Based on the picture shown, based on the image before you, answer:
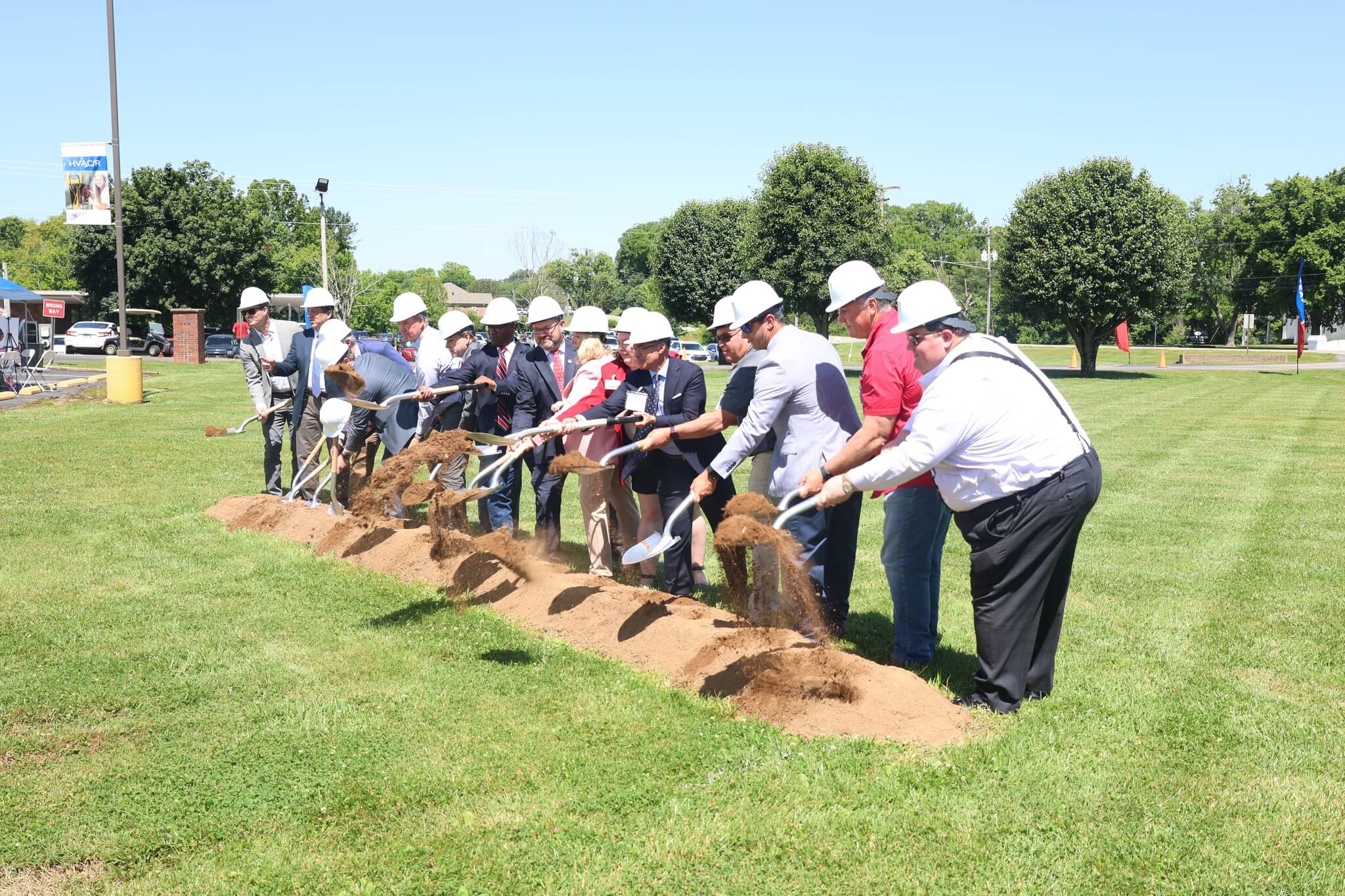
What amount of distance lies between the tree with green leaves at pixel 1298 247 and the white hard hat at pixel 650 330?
69.0 m

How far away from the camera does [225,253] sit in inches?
1981

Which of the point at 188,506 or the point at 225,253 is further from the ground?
the point at 225,253

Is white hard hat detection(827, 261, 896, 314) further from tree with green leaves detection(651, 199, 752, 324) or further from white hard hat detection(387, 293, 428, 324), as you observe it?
tree with green leaves detection(651, 199, 752, 324)

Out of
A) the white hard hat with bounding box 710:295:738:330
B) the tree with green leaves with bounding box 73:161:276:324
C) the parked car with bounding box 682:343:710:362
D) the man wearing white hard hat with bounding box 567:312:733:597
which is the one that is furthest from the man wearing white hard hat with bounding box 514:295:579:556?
the tree with green leaves with bounding box 73:161:276:324

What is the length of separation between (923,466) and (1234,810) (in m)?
1.88

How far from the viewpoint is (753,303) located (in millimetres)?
6109

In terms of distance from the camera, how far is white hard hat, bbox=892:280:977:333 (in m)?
5.07

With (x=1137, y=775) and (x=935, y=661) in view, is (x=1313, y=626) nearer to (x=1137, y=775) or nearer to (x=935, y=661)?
(x=935, y=661)

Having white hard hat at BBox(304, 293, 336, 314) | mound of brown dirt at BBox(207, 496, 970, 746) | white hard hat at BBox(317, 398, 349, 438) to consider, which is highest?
white hard hat at BBox(304, 293, 336, 314)

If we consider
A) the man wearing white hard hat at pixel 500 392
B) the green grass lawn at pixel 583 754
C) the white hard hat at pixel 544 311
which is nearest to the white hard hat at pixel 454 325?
the man wearing white hard hat at pixel 500 392

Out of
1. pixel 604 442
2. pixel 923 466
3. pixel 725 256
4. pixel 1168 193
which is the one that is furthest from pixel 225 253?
pixel 923 466

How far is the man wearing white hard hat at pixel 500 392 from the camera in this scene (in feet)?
28.6

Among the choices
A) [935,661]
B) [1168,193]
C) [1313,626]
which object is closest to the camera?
[935,661]

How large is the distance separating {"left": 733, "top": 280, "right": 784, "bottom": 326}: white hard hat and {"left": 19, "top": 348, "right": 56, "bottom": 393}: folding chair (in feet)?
81.4
